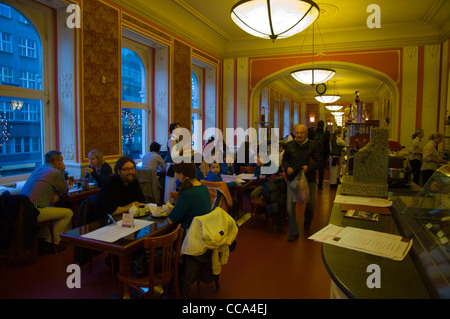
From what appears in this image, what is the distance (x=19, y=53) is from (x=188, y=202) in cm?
338

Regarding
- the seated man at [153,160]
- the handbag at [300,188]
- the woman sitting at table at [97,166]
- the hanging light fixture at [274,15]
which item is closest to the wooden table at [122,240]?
the woman sitting at table at [97,166]

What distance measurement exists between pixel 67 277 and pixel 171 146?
2683 mm

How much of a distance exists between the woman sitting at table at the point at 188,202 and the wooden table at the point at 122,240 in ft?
0.41

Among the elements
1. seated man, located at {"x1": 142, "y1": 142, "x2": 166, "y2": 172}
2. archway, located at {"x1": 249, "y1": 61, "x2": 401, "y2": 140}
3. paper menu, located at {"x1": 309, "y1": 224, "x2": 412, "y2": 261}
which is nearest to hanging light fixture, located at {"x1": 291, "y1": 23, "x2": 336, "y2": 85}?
archway, located at {"x1": 249, "y1": 61, "x2": 401, "y2": 140}

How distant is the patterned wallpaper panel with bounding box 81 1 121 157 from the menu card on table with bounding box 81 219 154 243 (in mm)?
2360

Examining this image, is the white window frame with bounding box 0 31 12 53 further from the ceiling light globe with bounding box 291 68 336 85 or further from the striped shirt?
the ceiling light globe with bounding box 291 68 336 85

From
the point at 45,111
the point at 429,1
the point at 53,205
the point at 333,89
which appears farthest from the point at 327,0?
the point at 333,89

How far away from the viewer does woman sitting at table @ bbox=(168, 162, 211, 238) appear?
2.84 m

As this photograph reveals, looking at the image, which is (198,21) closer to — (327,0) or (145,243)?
(327,0)

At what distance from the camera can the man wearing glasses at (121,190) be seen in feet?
10.5

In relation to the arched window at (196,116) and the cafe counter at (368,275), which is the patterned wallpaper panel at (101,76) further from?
the cafe counter at (368,275)

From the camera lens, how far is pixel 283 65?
28.5ft

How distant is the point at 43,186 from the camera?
3.87 m

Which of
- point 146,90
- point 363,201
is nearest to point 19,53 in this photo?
point 146,90
